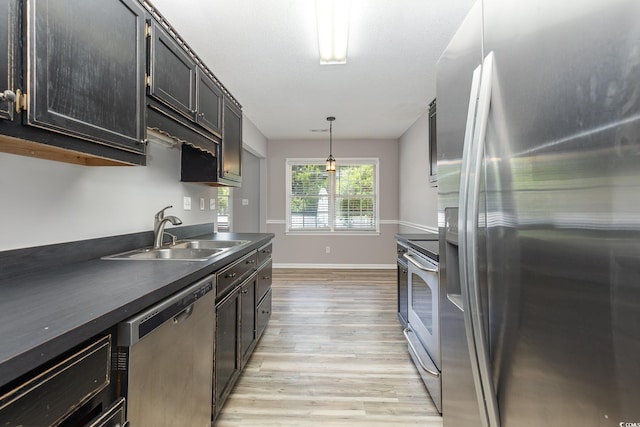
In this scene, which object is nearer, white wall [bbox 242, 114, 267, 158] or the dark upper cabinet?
the dark upper cabinet

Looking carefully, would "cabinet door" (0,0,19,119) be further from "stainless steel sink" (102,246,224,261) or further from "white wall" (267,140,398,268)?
"white wall" (267,140,398,268)

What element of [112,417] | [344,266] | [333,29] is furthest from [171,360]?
[344,266]

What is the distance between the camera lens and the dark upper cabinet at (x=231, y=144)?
2.48m

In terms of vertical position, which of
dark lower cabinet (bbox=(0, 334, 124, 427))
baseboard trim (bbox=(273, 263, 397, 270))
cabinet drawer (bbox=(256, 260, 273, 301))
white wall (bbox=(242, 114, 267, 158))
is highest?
white wall (bbox=(242, 114, 267, 158))

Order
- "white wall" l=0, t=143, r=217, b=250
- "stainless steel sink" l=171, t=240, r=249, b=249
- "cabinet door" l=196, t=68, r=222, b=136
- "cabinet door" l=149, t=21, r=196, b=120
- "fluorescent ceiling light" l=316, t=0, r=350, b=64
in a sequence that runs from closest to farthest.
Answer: "white wall" l=0, t=143, r=217, b=250, "cabinet door" l=149, t=21, r=196, b=120, "fluorescent ceiling light" l=316, t=0, r=350, b=64, "cabinet door" l=196, t=68, r=222, b=136, "stainless steel sink" l=171, t=240, r=249, b=249

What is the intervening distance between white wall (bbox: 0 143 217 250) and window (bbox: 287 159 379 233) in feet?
11.7

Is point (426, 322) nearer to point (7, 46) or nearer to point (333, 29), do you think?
point (333, 29)

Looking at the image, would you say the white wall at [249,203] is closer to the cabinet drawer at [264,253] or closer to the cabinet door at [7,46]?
the cabinet drawer at [264,253]

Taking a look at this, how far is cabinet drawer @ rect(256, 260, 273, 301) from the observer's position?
96.7 inches

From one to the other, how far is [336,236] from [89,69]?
493cm

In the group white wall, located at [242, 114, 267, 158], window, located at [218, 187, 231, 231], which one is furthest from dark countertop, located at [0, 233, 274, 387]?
window, located at [218, 187, 231, 231]

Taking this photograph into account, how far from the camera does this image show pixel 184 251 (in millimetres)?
2049

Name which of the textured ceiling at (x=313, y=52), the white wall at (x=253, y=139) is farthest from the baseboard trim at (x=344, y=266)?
the textured ceiling at (x=313, y=52)

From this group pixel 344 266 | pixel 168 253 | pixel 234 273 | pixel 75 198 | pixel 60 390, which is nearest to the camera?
pixel 60 390
